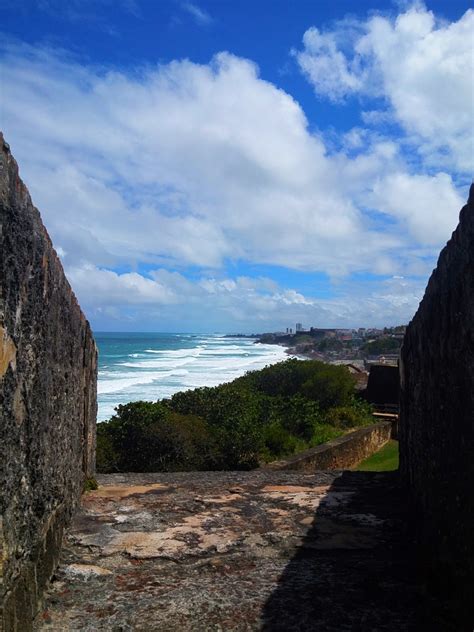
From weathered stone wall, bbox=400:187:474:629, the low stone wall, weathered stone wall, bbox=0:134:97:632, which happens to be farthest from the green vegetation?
weathered stone wall, bbox=400:187:474:629

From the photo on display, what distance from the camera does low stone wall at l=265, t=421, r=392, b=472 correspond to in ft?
29.3

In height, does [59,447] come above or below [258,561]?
above

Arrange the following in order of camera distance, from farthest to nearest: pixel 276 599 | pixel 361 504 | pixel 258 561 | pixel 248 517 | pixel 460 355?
pixel 361 504 < pixel 248 517 < pixel 258 561 < pixel 276 599 < pixel 460 355

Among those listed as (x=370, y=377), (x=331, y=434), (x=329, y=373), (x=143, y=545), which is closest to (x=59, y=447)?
(x=143, y=545)

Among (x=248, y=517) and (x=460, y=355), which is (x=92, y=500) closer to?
(x=248, y=517)

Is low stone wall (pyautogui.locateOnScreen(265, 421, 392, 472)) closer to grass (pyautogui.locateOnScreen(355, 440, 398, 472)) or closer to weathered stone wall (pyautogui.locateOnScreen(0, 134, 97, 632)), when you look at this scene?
grass (pyautogui.locateOnScreen(355, 440, 398, 472))

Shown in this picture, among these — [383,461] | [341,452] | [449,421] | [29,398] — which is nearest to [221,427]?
[341,452]

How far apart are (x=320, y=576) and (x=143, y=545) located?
Result: 1.06 m

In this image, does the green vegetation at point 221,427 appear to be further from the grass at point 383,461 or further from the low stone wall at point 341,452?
the grass at point 383,461

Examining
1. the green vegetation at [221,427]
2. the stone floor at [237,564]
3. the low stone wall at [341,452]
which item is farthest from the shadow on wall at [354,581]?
the green vegetation at [221,427]

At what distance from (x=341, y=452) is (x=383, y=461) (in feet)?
4.55

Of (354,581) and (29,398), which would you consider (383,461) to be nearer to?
(354,581)

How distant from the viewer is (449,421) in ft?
9.16

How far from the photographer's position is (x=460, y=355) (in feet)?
8.33
